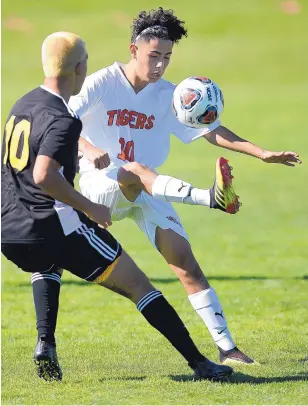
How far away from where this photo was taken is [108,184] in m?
7.80

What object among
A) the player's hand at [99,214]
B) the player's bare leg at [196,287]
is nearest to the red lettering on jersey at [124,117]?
the player's bare leg at [196,287]

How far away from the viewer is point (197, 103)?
7.82 metres

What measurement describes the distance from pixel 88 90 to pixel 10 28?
41368 mm

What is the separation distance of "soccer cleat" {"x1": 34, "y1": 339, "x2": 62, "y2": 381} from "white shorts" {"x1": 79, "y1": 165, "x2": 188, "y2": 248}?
113cm

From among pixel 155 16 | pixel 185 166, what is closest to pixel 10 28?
pixel 185 166

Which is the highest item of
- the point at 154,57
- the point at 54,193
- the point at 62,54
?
the point at 62,54

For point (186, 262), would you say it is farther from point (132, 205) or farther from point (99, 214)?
point (99, 214)

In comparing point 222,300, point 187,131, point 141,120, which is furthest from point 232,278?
point 141,120

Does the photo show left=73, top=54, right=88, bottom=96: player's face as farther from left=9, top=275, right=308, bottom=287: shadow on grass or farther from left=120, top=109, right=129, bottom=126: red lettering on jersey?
left=9, top=275, right=308, bottom=287: shadow on grass

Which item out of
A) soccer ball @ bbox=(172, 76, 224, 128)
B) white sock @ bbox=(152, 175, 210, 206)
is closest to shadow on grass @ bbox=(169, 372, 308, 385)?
white sock @ bbox=(152, 175, 210, 206)

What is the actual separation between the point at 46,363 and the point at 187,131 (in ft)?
7.11

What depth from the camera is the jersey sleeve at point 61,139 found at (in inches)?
247

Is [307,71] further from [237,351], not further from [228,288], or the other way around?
[237,351]

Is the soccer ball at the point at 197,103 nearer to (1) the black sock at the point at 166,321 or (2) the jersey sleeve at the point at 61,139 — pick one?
(1) the black sock at the point at 166,321
